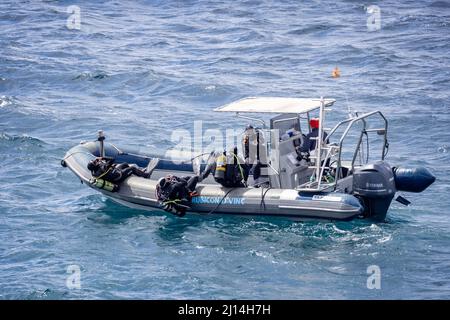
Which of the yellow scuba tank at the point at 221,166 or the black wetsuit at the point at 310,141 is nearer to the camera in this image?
the yellow scuba tank at the point at 221,166

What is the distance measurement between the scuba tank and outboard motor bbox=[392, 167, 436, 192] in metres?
5.61

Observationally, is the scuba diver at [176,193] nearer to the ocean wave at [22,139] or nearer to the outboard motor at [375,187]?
the outboard motor at [375,187]

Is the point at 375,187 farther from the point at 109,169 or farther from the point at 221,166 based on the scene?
the point at 109,169

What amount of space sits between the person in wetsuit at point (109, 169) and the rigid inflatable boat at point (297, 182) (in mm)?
152

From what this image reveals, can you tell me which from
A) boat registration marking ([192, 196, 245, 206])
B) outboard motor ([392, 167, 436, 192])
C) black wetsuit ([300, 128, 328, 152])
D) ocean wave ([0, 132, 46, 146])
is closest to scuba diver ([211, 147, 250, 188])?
boat registration marking ([192, 196, 245, 206])

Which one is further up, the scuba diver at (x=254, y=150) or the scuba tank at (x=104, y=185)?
the scuba diver at (x=254, y=150)

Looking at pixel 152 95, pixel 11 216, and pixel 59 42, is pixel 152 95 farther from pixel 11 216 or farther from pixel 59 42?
pixel 11 216

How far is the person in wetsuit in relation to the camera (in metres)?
17.9

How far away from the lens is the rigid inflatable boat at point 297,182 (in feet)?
54.2

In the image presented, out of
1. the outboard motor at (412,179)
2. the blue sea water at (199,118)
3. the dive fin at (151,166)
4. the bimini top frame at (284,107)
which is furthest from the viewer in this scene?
the dive fin at (151,166)

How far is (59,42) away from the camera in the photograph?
3381 centimetres

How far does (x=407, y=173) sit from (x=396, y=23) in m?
17.9

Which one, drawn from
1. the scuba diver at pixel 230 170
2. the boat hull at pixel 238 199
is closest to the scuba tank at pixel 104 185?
the boat hull at pixel 238 199
